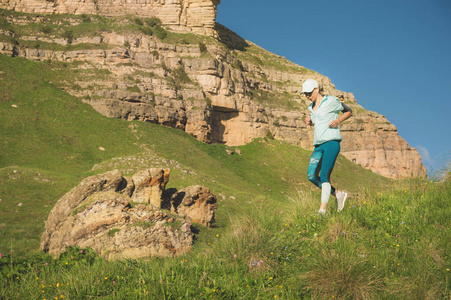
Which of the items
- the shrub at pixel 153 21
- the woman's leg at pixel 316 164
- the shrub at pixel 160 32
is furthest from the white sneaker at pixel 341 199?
the shrub at pixel 153 21

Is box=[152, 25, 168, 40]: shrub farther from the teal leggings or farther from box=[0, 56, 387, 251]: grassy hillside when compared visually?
the teal leggings

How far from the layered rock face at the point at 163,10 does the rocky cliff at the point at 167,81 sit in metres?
1.19

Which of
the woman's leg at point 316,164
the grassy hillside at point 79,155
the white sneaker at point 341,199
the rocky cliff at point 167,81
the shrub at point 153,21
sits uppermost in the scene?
the shrub at point 153,21

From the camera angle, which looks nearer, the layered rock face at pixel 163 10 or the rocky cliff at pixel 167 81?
the rocky cliff at pixel 167 81

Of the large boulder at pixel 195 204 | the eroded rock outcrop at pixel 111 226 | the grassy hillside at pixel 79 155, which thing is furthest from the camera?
the grassy hillside at pixel 79 155

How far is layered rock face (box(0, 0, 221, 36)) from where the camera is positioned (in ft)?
187

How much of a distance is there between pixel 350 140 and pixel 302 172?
80.8 ft

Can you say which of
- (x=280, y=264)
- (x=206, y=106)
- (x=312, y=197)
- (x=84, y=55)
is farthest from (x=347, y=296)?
(x=84, y=55)

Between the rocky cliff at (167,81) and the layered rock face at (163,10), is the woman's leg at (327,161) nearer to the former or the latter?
the rocky cliff at (167,81)

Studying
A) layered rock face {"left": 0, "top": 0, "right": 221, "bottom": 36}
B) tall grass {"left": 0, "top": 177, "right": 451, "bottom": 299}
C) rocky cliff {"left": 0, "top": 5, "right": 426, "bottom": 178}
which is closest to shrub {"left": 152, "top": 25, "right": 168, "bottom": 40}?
rocky cliff {"left": 0, "top": 5, "right": 426, "bottom": 178}

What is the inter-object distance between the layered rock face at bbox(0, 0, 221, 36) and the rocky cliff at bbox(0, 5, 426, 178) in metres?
1.19

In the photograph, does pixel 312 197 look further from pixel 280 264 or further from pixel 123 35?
pixel 123 35

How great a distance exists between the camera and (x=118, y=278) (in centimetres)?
466

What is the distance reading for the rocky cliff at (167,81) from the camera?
44.2 metres
